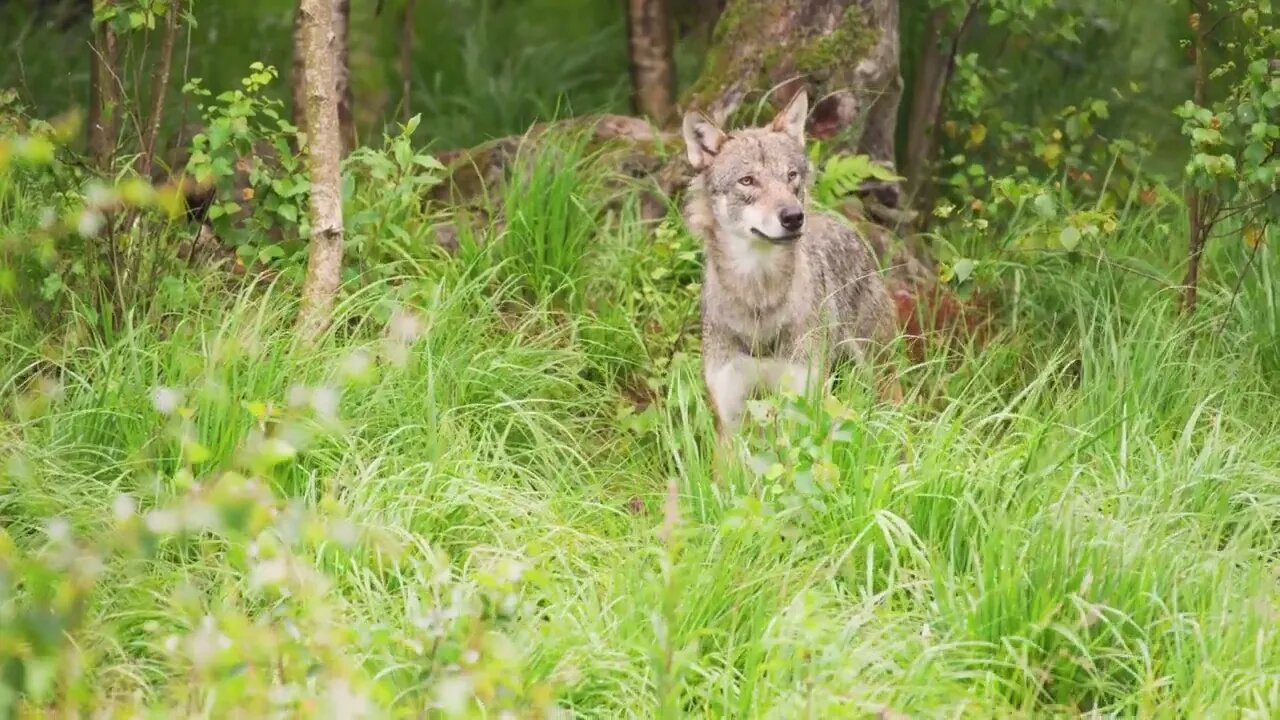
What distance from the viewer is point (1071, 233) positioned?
680 centimetres

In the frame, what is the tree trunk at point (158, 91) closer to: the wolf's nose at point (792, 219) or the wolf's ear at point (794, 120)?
the wolf's ear at point (794, 120)

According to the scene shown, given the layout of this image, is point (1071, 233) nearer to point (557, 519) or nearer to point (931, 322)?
point (931, 322)

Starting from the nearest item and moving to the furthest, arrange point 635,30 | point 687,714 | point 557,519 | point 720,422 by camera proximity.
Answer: point 687,714
point 557,519
point 720,422
point 635,30

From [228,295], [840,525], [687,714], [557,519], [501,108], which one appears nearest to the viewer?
[687,714]

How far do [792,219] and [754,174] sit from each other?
1.26 ft

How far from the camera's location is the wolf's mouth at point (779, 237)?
6203mm

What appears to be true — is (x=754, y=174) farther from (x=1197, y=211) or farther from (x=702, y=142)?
(x=1197, y=211)

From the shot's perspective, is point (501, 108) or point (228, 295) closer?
point (228, 295)

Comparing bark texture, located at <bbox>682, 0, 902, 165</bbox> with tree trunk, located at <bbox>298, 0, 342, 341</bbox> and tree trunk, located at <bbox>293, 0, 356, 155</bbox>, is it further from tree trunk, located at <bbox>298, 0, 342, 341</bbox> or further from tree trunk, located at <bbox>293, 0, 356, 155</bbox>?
tree trunk, located at <bbox>298, 0, 342, 341</bbox>

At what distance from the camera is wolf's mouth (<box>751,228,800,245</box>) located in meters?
6.20

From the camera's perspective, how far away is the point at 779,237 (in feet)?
20.4

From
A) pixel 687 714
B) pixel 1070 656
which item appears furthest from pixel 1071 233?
pixel 687 714

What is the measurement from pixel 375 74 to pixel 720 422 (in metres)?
6.29

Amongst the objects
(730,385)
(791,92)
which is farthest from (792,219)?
(791,92)
